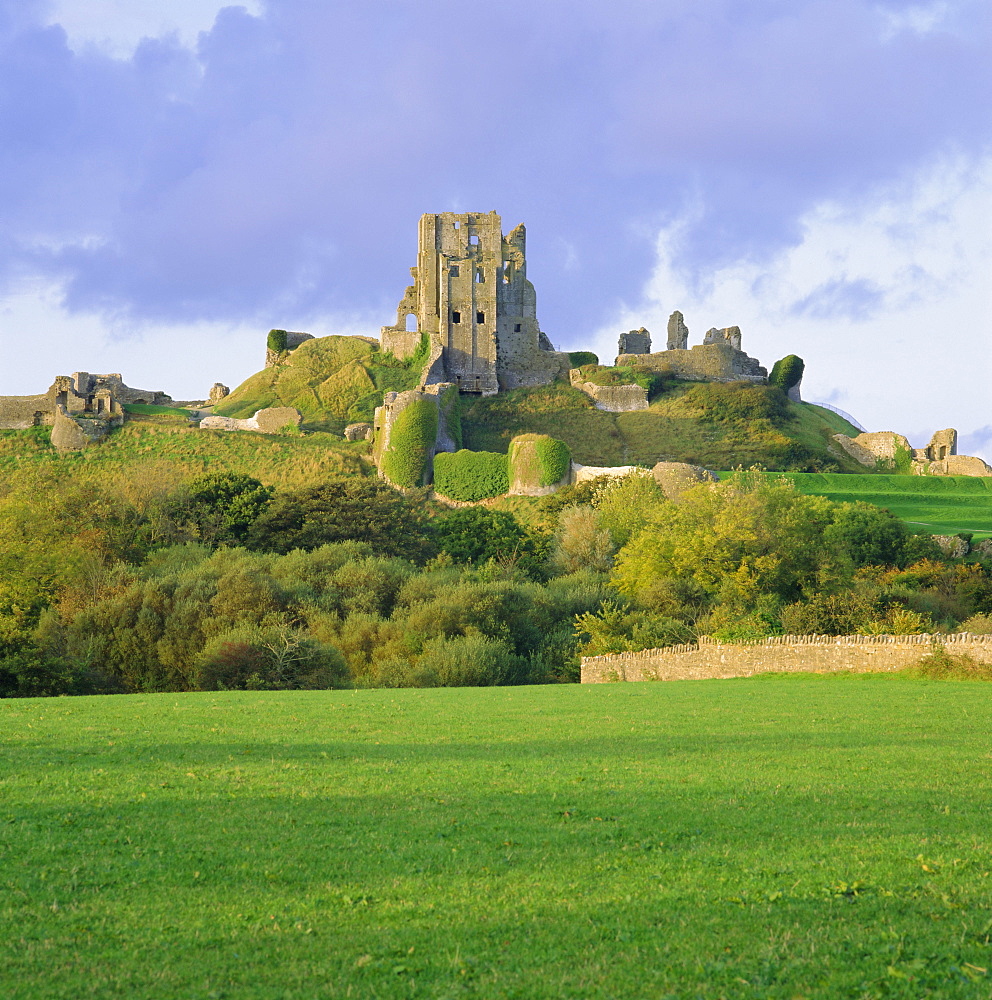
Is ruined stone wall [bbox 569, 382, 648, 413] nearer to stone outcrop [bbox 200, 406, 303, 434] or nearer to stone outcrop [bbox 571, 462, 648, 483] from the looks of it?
stone outcrop [bbox 571, 462, 648, 483]

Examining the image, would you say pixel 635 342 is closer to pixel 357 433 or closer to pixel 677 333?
pixel 677 333

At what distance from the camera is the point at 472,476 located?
60344 mm

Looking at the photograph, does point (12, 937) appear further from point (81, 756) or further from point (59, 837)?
point (81, 756)

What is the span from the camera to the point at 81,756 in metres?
11.7

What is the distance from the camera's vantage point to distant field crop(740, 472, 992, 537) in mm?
50013

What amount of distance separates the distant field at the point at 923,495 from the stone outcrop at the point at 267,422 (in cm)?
3048

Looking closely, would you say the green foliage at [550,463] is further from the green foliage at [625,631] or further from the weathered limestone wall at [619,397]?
the green foliage at [625,631]

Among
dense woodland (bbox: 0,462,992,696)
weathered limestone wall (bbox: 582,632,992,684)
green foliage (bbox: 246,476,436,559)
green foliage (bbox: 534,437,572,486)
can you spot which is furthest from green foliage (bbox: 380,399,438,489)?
weathered limestone wall (bbox: 582,632,992,684)

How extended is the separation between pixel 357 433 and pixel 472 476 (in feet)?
35.7

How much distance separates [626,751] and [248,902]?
6799 mm

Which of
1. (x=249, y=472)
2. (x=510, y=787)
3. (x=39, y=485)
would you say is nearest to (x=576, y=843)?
(x=510, y=787)

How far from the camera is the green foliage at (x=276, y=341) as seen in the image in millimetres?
83812

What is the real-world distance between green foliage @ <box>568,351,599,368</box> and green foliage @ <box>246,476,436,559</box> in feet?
130

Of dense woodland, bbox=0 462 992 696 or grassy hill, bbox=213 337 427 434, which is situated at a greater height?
grassy hill, bbox=213 337 427 434
